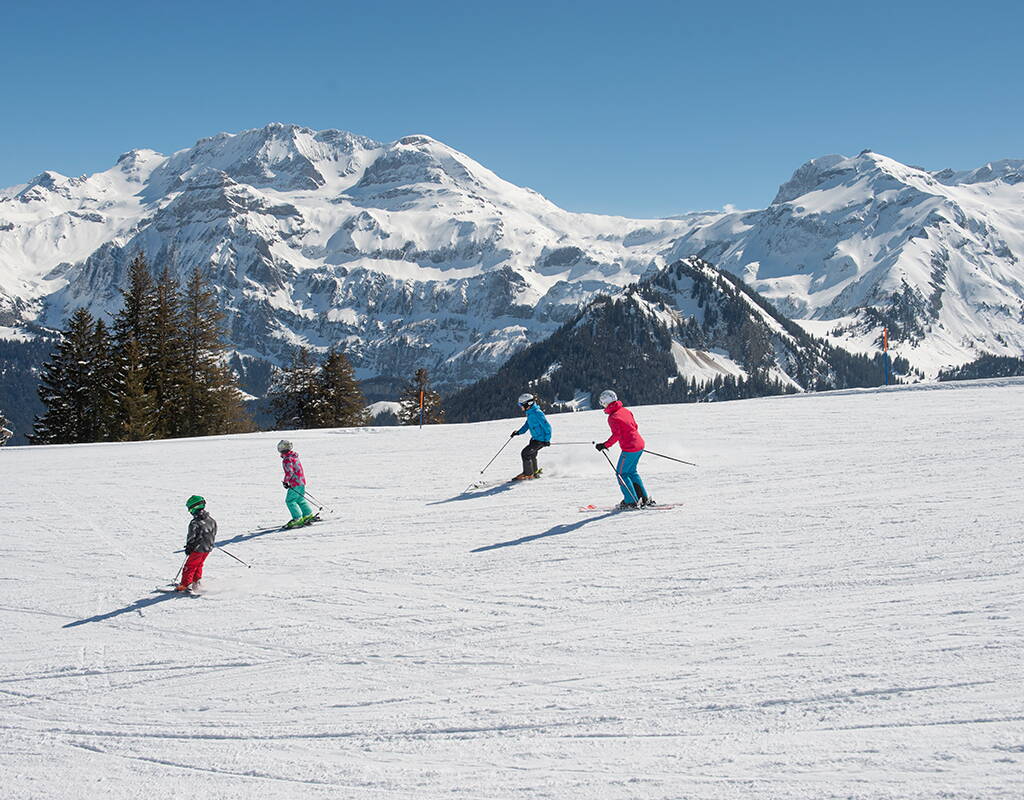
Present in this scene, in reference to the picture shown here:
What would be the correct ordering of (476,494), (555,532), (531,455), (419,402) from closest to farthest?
1. (555,532)
2. (476,494)
3. (531,455)
4. (419,402)

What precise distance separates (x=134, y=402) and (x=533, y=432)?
29327 millimetres

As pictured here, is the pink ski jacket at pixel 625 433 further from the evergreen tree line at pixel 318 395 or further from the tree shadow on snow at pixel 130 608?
the evergreen tree line at pixel 318 395

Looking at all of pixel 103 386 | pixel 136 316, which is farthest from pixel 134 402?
pixel 136 316

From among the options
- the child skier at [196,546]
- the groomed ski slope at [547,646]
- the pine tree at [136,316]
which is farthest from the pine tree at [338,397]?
the child skier at [196,546]

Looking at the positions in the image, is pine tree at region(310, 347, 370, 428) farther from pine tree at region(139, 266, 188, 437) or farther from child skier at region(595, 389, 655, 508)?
child skier at region(595, 389, 655, 508)

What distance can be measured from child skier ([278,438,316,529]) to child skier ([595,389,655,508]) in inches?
219

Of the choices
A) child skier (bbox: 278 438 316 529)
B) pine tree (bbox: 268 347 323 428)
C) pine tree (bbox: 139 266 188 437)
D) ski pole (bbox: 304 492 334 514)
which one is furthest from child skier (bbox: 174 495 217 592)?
pine tree (bbox: 268 347 323 428)

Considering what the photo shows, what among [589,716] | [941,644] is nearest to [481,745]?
[589,716]

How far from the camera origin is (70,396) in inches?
1591

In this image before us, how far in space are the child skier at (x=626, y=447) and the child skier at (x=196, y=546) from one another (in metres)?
6.06

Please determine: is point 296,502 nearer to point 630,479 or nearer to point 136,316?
point 630,479

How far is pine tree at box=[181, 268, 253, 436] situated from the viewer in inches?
1699

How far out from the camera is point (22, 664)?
845 cm

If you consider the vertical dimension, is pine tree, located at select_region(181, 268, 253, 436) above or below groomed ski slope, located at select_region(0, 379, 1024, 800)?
above
